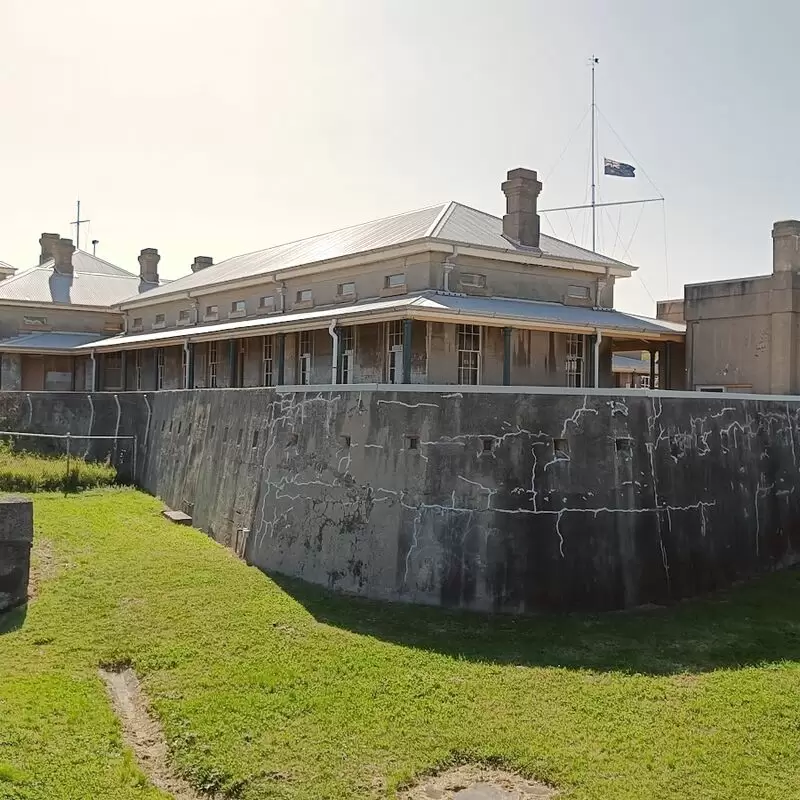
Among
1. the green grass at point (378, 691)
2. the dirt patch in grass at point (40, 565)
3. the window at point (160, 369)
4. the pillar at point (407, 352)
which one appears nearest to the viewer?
the green grass at point (378, 691)

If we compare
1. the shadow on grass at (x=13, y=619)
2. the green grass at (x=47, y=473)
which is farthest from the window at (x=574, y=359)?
the shadow on grass at (x=13, y=619)

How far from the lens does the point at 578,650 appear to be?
43.4 ft

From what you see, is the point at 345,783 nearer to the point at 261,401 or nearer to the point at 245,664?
the point at 245,664

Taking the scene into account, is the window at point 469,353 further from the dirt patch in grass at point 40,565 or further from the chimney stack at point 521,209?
the dirt patch in grass at point 40,565

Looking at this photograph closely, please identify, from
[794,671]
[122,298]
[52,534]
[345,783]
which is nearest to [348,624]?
[345,783]

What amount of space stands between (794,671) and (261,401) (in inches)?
491

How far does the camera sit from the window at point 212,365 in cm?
3156

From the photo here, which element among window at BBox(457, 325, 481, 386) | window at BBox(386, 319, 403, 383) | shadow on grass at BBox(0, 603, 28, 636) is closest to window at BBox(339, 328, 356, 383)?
window at BBox(386, 319, 403, 383)

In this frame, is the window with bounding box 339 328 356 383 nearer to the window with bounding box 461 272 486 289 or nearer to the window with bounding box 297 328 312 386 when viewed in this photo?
the window with bounding box 297 328 312 386

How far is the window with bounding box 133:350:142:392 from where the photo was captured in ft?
120

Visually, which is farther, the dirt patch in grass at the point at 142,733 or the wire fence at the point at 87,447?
the wire fence at the point at 87,447

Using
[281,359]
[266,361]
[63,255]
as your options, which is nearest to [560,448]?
[281,359]

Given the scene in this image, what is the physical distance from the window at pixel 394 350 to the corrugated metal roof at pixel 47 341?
18.1 m

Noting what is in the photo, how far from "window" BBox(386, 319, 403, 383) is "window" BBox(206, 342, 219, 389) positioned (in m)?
10.3
